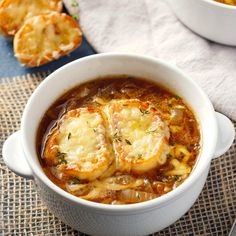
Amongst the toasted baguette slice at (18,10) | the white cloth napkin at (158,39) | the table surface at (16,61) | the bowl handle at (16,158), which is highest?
the bowl handle at (16,158)

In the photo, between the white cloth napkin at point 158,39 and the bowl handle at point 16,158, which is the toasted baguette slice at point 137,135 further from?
the white cloth napkin at point 158,39

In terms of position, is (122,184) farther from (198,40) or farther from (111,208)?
(198,40)

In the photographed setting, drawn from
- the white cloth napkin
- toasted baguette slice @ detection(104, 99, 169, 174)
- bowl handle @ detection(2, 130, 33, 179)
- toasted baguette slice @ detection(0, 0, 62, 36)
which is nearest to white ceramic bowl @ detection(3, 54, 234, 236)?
bowl handle @ detection(2, 130, 33, 179)

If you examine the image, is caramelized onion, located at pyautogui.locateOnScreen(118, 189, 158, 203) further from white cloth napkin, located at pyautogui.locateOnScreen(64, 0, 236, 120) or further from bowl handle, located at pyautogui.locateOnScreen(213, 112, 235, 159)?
white cloth napkin, located at pyautogui.locateOnScreen(64, 0, 236, 120)

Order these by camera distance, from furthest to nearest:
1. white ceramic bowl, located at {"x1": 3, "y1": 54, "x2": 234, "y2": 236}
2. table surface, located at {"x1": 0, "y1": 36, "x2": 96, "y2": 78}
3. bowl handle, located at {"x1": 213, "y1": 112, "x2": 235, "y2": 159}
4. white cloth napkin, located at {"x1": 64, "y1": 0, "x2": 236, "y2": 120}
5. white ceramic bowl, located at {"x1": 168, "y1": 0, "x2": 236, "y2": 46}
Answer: table surface, located at {"x1": 0, "y1": 36, "x2": 96, "y2": 78} → white cloth napkin, located at {"x1": 64, "y1": 0, "x2": 236, "y2": 120} → white ceramic bowl, located at {"x1": 168, "y1": 0, "x2": 236, "y2": 46} → bowl handle, located at {"x1": 213, "y1": 112, "x2": 235, "y2": 159} → white ceramic bowl, located at {"x1": 3, "y1": 54, "x2": 234, "y2": 236}

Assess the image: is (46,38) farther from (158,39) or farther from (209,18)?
(209,18)

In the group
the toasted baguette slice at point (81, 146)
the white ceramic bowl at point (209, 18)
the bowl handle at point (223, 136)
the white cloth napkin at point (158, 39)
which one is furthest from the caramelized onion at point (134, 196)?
the white ceramic bowl at point (209, 18)

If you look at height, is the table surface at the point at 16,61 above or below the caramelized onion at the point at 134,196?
below

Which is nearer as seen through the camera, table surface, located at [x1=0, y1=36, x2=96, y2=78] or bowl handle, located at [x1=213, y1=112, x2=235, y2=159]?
bowl handle, located at [x1=213, y1=112, x2=235, y2=159]
